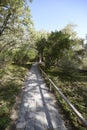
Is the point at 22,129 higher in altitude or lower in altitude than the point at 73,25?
lower

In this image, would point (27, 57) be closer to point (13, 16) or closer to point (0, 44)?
point (0, 44)

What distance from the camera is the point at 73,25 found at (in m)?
41.1

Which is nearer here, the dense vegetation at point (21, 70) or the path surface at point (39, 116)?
the path surface at point (39, 116)

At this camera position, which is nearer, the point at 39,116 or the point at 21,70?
the point at 39,116

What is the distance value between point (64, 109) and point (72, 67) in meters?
20.2

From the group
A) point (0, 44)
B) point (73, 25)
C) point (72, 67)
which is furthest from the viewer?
point (73, 25)

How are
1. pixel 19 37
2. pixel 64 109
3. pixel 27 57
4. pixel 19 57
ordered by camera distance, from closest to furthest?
pixel 64 109 < pixel 19 37 < pixel 19 57 < pixel 27 57

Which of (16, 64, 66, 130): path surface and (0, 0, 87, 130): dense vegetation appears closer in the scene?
(16, 64, 66, 130): path surface

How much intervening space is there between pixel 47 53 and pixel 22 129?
1939cm

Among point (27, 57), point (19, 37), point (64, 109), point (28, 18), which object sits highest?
point (28, 18)

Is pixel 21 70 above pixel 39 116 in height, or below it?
above

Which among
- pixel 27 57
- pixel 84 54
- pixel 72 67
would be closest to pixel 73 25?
pixel 84 54

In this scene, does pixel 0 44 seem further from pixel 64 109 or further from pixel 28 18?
pixel 64 109

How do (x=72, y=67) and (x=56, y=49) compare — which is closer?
(x=56, y=49)
